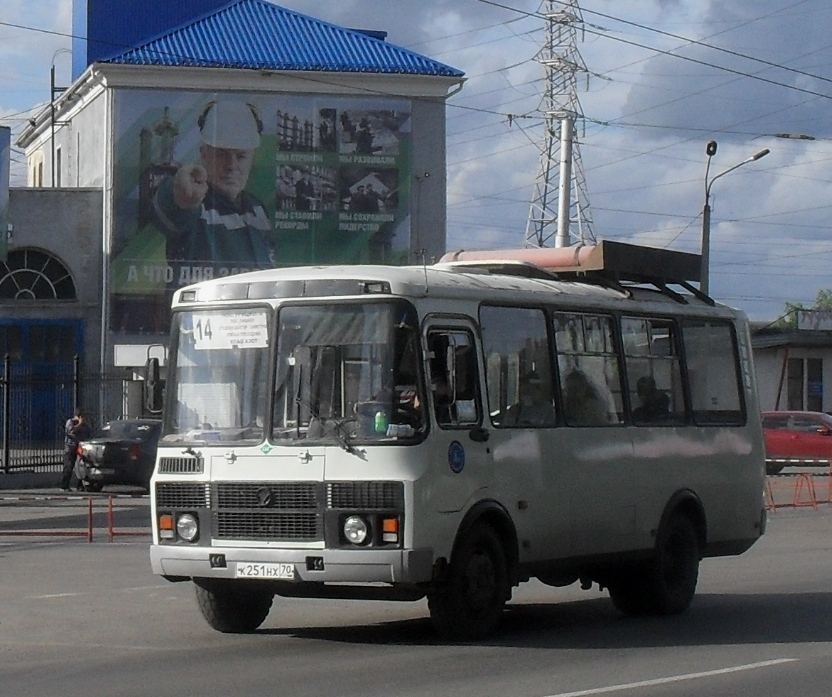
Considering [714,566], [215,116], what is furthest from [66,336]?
[714,566]

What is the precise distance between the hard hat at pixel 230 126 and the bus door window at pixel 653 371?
3394cm

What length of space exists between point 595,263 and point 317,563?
14.8 feet

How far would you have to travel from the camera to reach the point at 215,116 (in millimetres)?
47375

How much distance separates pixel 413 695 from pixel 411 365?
2.69m

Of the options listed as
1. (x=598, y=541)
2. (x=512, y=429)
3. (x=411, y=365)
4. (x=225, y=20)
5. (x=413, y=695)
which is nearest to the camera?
(x=413, y=695)

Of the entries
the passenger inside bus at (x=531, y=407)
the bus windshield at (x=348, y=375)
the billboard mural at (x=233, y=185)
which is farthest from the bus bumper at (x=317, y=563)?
the billboard mural at (x=233, y=185)

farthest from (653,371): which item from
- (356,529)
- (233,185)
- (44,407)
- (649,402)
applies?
(233,185)

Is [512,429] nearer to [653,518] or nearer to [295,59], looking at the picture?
[653,518]

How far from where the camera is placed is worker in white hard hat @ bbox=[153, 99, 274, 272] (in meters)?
47.0

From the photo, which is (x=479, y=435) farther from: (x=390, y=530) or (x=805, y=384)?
(x=805, y=384)

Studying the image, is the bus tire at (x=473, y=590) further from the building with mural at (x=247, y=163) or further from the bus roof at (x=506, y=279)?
the building with mural at (x=247, y=163)

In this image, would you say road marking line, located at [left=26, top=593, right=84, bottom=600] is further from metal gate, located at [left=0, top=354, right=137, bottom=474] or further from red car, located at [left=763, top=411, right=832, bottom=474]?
red car, located at [left=763, top=411, right=832, bottom=474]

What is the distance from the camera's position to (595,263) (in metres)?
14.3

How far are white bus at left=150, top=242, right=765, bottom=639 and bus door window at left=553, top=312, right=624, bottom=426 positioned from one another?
20 millimetres
